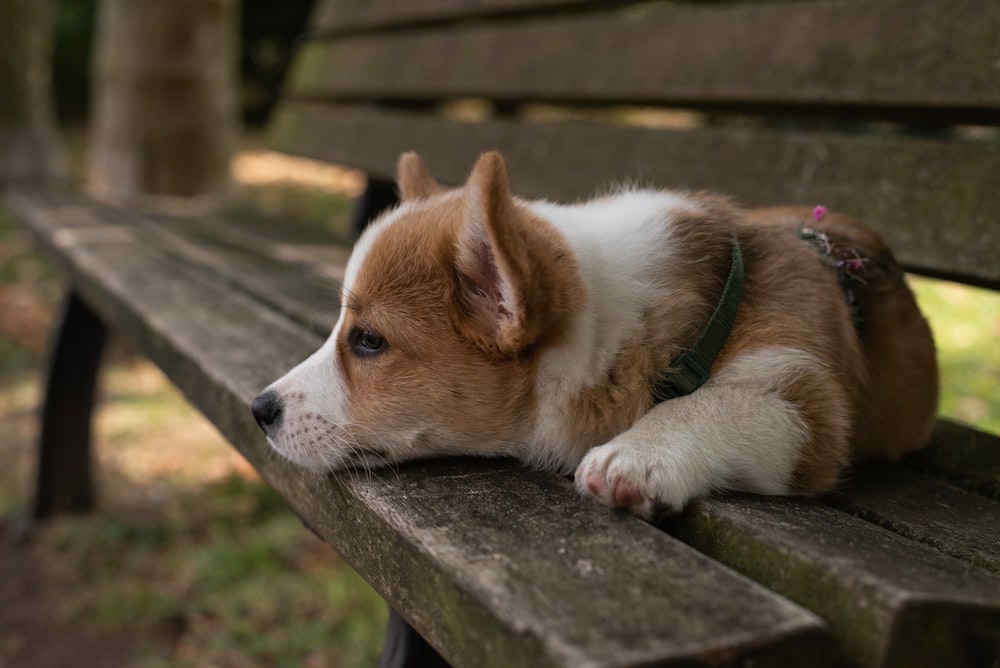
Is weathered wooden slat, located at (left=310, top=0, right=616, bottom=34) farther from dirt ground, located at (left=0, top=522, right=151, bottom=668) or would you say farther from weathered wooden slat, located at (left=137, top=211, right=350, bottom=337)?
dirt ground, located at (left=0, top=522, right=151, bottom=668)

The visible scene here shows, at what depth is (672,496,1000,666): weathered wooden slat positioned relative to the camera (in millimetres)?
1089

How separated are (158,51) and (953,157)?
6.33 m

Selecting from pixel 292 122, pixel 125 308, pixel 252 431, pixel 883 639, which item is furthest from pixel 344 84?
pixel 883 639

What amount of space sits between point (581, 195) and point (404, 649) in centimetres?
181

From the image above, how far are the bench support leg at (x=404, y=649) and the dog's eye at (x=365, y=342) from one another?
0.47m

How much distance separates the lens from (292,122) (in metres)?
5.26

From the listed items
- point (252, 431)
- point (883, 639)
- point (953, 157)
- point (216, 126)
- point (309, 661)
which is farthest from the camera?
point (216, 126)

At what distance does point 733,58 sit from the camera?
287 cm

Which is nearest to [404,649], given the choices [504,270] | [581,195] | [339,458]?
[339,458]

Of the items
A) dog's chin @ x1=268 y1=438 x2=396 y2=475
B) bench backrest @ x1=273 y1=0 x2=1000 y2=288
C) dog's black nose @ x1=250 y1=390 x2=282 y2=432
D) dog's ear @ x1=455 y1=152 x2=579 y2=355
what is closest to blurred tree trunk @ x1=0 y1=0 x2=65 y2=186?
bench backrest @ x1=273 y1=0 x2=1000 y2=288

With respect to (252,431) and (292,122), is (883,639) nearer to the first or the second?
(252,431)

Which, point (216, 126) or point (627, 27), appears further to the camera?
point (216, 126)

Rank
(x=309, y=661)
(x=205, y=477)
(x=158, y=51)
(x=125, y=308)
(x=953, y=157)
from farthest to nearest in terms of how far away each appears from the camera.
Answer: (x=158, y=51) → (x=205, y=477) → (x=309, y=661) → (x=125, y=308) → (x=953, y=157)

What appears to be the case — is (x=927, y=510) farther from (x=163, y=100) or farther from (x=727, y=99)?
(x=163, y=100)
